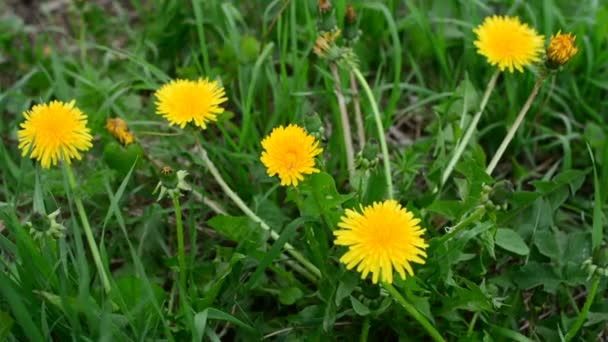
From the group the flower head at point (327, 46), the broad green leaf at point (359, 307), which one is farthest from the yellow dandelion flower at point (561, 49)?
the broad green leaf at point (359, 307)

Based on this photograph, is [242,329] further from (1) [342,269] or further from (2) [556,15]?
(2) [556,15]

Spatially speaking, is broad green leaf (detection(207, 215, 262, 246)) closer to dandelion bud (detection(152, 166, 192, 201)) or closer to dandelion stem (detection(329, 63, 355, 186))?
dandelion bud (detection(152, 166, 192, 201))

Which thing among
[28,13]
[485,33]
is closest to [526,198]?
[485,33]

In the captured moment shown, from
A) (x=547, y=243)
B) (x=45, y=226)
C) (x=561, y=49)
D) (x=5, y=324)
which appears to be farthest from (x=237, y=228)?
(x=561, y=49)

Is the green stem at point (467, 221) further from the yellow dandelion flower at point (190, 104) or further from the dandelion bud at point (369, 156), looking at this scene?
the yellow dandelion flower at point (190, 104)

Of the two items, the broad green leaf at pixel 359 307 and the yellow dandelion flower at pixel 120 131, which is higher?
the yellow dandelion flower at pixel 120 131

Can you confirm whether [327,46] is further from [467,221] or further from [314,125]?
[467,221]
